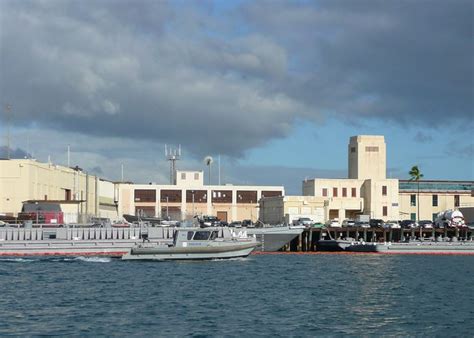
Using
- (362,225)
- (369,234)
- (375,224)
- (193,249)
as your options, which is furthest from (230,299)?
(375,224)

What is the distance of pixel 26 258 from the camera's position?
90.1 m

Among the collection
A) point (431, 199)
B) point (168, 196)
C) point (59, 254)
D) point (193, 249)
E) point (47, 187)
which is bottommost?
point (59, 254)

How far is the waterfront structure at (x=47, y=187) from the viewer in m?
128

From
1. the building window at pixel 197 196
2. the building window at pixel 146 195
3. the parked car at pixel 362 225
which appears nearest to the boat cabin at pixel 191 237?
the parked car at pixel 362 225

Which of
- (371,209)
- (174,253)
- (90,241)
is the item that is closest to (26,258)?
(90,241)

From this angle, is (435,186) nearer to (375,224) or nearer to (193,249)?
(375,224)

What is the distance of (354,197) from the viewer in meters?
154

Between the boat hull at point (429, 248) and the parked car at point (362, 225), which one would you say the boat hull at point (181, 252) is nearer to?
the boat hull at point (429, 248)

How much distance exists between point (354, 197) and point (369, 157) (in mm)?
8849

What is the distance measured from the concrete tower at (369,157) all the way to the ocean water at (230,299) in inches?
2855

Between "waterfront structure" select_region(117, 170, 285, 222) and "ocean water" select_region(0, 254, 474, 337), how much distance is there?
3153 inches

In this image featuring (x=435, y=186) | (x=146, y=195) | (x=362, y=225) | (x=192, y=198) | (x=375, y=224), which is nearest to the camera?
(x=375, y=224)

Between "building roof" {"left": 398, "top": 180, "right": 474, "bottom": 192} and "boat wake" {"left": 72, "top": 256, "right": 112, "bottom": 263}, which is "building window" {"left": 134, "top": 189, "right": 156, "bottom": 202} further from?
"boat wake" {"left": 72, "top": 256, "right": 112, "bottom": 263}

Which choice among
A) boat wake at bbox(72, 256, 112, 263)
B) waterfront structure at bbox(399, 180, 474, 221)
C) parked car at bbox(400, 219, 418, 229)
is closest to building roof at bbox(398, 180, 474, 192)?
waterfront structure at bbox(399, 180, 474, 221)
